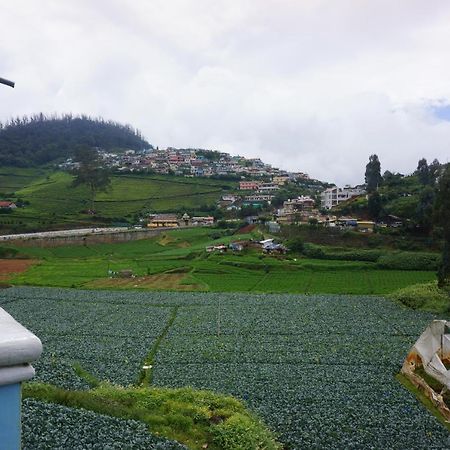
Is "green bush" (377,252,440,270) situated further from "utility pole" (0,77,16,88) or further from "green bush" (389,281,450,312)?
"utility pole" (0,77,16,88)

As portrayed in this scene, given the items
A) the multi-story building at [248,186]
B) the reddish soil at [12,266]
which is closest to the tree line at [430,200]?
the multi-story building at [248,186]

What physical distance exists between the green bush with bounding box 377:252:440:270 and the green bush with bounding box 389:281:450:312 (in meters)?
12.7

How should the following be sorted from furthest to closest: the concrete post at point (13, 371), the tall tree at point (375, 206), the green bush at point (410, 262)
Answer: the tall tree at point (375, 206) < the green bush at point (410, 262) < the concrete post at point (13, 371)

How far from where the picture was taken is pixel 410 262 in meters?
54.1

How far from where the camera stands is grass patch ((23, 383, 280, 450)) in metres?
12.4

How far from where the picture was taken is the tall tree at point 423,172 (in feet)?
301

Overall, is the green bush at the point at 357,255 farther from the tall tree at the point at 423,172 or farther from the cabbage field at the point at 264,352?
the tall tree at the point at 423,172

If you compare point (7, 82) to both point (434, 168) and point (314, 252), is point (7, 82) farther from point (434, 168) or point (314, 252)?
point (434, 168)

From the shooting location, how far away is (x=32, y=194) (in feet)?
346

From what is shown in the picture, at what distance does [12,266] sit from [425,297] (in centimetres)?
4295

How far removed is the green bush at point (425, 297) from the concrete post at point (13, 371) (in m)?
36.7

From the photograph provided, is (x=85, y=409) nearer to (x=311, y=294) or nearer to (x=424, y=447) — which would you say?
(x=424, y=447)

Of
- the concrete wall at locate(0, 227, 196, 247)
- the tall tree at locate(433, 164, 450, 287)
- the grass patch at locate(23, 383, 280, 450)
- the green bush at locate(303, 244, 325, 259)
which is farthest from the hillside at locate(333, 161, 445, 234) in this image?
the grass patch at locate(23, 383, 280, 450)

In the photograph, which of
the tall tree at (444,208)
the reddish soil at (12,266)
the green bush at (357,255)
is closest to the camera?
the tall tree at (444,208)
